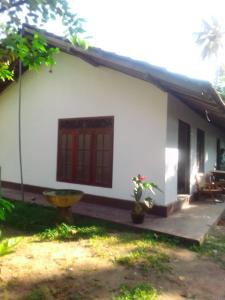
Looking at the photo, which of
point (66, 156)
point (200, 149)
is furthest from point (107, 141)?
point (200, 149)

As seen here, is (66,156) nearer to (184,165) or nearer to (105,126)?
(105,126)

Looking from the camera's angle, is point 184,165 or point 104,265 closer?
point 104,265

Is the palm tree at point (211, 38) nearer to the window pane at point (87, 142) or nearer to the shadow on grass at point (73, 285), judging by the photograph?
the window pane at point (87, 142)

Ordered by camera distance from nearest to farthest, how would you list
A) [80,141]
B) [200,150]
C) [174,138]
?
1. [174,138]
2. [80,141]
3. [200,150]

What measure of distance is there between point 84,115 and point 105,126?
0.81 metres

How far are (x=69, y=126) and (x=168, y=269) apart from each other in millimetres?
5711

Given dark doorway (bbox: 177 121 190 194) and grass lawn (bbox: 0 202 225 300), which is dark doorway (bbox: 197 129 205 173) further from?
grass lawn (bbox: 0 202 225 300)

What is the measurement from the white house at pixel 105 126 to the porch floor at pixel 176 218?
1.19 ft

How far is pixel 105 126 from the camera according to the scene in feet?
27.3

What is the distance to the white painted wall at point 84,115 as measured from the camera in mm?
7516

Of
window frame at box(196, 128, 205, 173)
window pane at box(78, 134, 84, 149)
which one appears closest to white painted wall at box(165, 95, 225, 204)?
window frame at box(196, 128, 205, 173)

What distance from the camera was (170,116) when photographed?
25.0 feet

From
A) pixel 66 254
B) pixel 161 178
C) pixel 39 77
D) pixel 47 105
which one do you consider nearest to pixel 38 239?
pixel 66 254

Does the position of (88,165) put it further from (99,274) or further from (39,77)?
(99,274)
